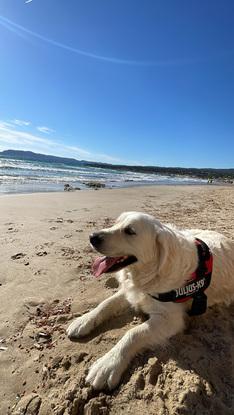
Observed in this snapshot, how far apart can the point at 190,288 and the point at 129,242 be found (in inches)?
32.4

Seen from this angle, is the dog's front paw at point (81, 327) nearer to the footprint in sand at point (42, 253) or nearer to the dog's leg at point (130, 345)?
the dog's leg at point (130, 345)

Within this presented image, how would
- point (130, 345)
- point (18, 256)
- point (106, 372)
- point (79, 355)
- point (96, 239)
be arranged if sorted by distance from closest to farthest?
point (106, 372) → point (130, 345) → point (79, 355) → point (96, 239) → point (18, 256)

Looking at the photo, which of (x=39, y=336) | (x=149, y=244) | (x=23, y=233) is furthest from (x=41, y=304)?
(x=23, y=233)

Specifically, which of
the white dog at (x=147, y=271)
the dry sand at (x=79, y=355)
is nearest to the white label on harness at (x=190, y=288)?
the white dog at (x=147, y=271)

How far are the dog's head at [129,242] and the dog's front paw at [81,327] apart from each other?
22.1 inches

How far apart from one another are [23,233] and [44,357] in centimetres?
395

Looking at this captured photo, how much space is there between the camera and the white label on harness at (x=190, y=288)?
323cm

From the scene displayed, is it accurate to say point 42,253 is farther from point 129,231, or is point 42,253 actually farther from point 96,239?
point 129,231

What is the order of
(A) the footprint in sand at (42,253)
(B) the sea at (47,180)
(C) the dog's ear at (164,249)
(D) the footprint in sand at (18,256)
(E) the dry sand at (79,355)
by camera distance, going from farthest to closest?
(B) the sea at (47,180) < (A) the footprint in sand at (42,253) < (D) the footprint in sand at (18,256) < (C) the dog's ear at (164,249) < (E) the dry sand at (79,355)

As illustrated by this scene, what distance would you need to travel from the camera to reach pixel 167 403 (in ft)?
7.75

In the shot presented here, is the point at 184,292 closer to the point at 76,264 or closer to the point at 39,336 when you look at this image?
the point at 39,336

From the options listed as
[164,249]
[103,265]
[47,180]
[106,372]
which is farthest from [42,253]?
[47,180]

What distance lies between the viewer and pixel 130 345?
282 centimetres

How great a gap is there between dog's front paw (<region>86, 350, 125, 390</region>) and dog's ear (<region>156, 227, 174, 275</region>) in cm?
93
